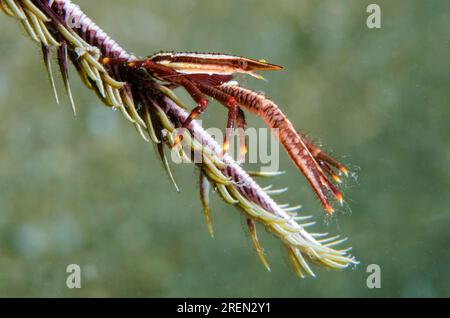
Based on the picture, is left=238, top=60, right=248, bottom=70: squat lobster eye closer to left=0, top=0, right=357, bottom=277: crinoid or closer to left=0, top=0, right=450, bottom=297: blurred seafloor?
left=0, top=0, right=357, bottom=277: crinoid

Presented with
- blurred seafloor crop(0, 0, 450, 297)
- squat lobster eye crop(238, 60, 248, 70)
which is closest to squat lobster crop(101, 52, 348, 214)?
squat lobster eye crop(238, 60, 248, 70)

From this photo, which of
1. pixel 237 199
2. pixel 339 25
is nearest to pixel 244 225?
pixel 237 199

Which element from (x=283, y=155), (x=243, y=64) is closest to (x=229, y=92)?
(x=243, y=64)

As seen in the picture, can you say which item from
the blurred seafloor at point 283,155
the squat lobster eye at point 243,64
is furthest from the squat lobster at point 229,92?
the blurred seafloor at point 283,155

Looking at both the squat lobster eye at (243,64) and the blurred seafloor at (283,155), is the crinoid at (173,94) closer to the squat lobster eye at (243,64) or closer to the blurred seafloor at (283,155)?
the squat lobster eye at (243,64)

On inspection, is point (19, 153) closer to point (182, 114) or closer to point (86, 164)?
point (86, 164)

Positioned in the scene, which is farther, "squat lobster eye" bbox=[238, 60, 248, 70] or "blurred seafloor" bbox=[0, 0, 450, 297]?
"blurred seafloor" bbox=[0, 0, 450, 297]
